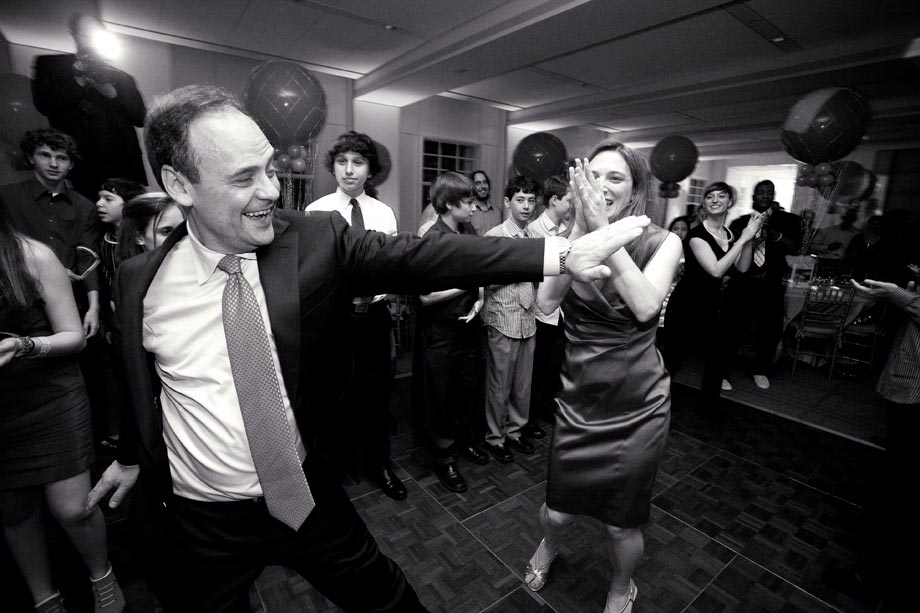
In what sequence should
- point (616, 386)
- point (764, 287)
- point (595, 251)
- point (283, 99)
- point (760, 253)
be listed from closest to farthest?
point (595, 251), point (616, 386), point (283, 99), point (760, 253), point (764, 287)

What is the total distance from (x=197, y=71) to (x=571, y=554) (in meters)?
6.32

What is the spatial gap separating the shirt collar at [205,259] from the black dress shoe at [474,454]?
2.14 m

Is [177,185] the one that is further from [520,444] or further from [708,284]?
[708,284]

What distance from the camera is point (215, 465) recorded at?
982 mm

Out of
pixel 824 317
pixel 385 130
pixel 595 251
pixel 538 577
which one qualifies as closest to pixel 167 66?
pixel 385 130

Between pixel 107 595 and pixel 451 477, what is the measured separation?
5.04ft

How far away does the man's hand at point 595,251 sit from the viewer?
0.87 meters

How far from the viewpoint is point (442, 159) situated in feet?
26.6

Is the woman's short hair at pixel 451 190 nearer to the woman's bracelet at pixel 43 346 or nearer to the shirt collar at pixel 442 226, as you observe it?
the shirt collar at pixel 442 226

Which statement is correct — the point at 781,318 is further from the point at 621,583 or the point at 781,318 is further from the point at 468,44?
the point at 468,44

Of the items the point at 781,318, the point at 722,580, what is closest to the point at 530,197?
the point at 722,580

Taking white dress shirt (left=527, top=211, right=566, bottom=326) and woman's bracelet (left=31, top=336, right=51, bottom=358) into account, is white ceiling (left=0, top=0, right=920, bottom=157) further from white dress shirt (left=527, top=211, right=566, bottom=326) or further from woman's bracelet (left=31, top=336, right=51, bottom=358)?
woman's bracelet (left=31, top=336, right=51, bottom=358)

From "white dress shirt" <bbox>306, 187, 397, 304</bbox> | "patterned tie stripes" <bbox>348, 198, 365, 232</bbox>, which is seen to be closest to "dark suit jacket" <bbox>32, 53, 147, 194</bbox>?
"white dress shirt" <bbox>306, 187, 397, 304</bbox>

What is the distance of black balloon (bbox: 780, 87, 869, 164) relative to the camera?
11.5 feet
